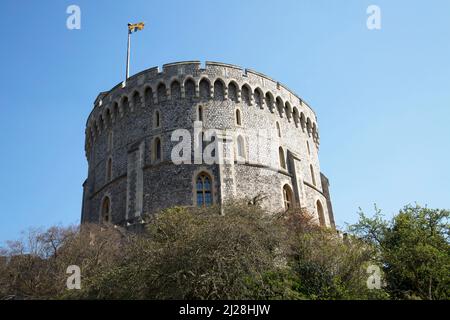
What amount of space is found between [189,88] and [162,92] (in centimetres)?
159

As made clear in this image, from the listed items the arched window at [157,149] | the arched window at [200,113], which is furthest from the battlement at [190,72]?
the arched window at [157,149]

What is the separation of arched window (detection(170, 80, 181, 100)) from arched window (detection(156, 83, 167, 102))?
1.31 ft

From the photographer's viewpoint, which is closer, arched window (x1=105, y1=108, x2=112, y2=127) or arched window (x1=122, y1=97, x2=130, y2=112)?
arched window (x1=122, y1=97, x2=130, y2=112)

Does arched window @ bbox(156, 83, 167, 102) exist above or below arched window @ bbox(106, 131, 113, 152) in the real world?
above

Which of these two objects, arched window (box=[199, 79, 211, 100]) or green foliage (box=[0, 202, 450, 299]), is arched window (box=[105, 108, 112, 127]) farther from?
green foliage (box=[0, 202, 450, 299])

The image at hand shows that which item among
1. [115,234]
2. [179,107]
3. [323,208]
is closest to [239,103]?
[179,107]

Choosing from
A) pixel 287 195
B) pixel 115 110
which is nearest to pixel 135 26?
pixel 115 110

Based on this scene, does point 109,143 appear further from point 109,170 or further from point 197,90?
point 197,90

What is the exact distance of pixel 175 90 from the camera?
24859mm

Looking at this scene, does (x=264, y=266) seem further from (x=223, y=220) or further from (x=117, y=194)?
(x=117, y=194)

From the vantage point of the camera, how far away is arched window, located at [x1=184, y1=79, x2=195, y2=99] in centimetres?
2466

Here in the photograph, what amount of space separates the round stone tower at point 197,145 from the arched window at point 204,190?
2.0 inches

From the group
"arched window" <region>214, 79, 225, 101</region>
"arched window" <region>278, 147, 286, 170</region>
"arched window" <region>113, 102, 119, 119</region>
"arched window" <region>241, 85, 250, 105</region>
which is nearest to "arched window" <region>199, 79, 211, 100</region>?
"arched window" <region>214, 79, 225, 101</region>

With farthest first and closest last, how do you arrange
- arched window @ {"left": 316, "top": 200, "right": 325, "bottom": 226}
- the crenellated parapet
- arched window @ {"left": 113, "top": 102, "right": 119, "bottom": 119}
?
arched window @ {"left": 113, "top": 102, "right": 119, "bottom": 119} < arched window @ {"left": 316, "top": 200, "right": 325, "bottom": 226} < the crenellated parapet
